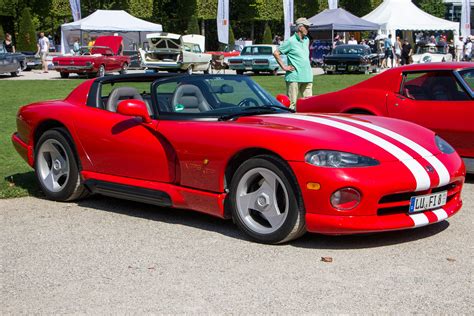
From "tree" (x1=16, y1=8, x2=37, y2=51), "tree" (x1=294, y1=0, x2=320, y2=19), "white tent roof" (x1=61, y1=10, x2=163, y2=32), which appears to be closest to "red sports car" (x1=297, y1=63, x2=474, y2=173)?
"white tent roof" (x1=61, y1=10, x2=163, y2=32)

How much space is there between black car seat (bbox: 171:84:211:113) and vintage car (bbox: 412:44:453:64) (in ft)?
92.4

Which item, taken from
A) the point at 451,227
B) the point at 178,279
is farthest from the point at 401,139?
the point at 178,279

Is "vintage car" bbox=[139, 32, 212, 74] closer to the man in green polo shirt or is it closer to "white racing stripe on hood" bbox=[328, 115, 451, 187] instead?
the man in green polo shirt

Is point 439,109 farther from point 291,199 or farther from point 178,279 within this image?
point 178,279

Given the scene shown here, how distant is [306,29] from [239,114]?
4.89 m

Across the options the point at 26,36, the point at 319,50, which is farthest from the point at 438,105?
the point at 26,36

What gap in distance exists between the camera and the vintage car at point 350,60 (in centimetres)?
3103

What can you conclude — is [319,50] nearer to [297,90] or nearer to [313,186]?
[297,90]

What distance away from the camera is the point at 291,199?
499cm

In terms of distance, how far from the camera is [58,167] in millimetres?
6840

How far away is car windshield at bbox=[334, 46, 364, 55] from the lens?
104 feet

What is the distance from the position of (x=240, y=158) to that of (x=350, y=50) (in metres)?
27.5

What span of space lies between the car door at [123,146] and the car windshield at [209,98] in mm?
277

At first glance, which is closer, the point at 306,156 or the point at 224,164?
the point at 306,156
